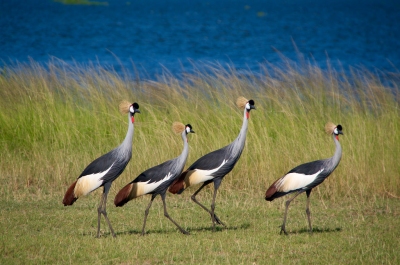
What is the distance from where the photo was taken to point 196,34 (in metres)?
45.0

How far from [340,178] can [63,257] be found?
3.85 meters

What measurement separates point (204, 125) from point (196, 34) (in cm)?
3587

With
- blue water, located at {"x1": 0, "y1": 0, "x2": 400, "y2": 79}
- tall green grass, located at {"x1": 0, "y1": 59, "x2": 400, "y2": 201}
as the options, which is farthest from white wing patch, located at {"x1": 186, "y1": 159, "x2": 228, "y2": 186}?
blue water, located at {"x1": 0, "y1": 0, "x2": 400, "y2": 79}

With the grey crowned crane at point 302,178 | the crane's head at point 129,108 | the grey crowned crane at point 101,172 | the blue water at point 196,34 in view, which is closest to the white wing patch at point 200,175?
the grey crowned crane at point 302,178

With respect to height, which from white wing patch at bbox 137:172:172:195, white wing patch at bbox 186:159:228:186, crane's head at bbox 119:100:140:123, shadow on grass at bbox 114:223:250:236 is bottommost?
shadow on grass at bbox 114:223:250:236

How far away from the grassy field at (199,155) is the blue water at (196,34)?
13.0m

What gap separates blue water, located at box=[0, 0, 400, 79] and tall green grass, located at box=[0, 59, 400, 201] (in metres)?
12.7

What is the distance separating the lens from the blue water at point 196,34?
33750 mm

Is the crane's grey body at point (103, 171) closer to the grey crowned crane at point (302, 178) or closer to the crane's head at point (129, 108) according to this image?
the crane's head at point (129, 108)

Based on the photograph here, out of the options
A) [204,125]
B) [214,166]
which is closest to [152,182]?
[214,166]

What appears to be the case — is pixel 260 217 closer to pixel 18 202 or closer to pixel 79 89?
pixel 18 202

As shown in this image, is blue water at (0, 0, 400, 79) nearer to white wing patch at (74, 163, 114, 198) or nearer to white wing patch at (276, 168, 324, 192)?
white wing patch at (74, 163, 114, 198)

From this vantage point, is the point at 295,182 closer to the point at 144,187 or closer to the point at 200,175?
the point at 200,175

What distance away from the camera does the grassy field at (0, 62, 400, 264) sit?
603cm
